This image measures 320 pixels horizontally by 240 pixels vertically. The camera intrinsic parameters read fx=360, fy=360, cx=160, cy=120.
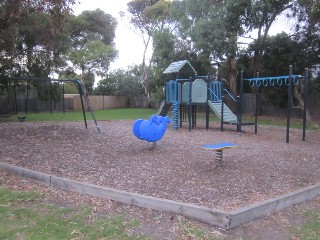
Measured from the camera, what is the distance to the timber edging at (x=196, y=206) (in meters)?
4.22

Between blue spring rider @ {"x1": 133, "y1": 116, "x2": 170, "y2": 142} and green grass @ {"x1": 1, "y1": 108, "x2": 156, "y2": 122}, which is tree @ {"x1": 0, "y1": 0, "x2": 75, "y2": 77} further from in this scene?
blue spring rider @ {"x1": 133, "y1": 116, "x2": 170, "y2": 142}

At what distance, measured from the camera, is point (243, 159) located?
7910 millimetres

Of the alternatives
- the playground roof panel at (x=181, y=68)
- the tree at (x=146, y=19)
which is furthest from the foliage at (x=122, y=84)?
the playground roof panel at (x=181, y=68)

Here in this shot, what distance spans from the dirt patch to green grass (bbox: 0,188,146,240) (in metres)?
1.05

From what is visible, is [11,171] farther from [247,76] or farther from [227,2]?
[247,76]

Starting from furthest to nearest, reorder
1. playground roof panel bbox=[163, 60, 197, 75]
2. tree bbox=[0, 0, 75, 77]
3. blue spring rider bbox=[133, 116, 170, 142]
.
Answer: playground roof panel bbox=[163, 60, 197, 75], tree bbox=[0, 0, 75, 77], blue spring rider bbox=[133, 116, 170, 142]

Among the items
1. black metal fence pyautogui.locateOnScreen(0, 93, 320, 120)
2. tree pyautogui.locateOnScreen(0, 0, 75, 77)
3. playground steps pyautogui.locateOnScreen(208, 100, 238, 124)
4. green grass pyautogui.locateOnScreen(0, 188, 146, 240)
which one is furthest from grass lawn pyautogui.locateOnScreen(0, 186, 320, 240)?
black metal fence pyautogui.locateOnScreen(0, 93, 320, 120)

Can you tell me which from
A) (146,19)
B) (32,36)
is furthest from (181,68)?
(146,19)

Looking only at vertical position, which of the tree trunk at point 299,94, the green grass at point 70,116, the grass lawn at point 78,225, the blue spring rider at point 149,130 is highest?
the tree trunk at point 299,94

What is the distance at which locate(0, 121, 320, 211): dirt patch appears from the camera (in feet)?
17.9

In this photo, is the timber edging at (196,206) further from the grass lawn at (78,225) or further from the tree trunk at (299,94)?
the tree trunk at (299,94)

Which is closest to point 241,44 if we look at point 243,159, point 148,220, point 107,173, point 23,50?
point 23,50

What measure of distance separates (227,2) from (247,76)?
282 inches

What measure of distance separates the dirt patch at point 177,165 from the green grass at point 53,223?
41.5 inches
